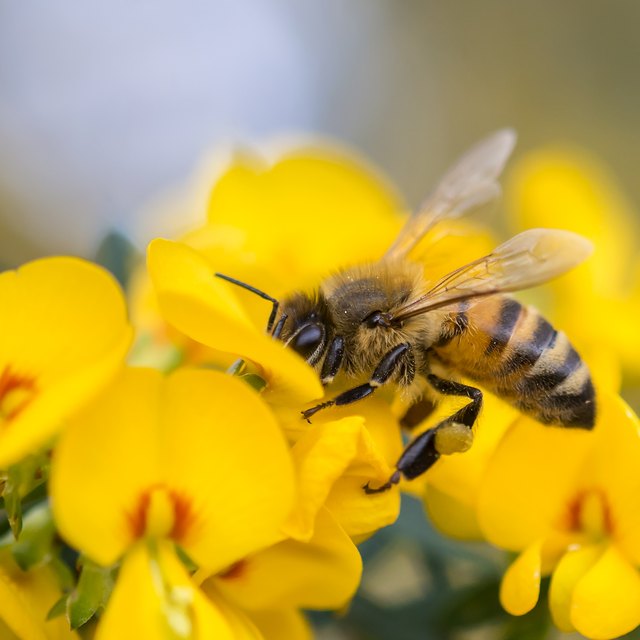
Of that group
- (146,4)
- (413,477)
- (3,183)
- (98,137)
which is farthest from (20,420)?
(146,4)

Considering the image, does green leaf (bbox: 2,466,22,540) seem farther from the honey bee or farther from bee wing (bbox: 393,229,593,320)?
bee wing (bbox: 393,229,593,320)

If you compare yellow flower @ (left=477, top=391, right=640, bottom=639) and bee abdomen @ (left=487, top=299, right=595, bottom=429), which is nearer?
yellow flower @ (left=477, top=391, right=640, bottom=639)

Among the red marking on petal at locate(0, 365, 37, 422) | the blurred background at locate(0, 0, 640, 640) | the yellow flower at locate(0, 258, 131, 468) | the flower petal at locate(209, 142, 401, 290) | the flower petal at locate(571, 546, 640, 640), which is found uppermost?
the yellow flower at locate(0, 258, 131, 468)

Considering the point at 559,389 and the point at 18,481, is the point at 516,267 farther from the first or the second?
the point at 18,481

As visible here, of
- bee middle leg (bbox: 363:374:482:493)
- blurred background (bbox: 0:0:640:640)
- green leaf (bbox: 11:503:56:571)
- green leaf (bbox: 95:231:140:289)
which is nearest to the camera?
green leaf (bbox: 11:503:56:571)

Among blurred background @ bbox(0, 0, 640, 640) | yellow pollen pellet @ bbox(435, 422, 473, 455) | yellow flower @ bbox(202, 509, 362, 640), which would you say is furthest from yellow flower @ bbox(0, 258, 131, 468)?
blurred background @ bbox(0, 0, 640, 640)

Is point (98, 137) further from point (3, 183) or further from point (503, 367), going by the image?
point (503, 367)
